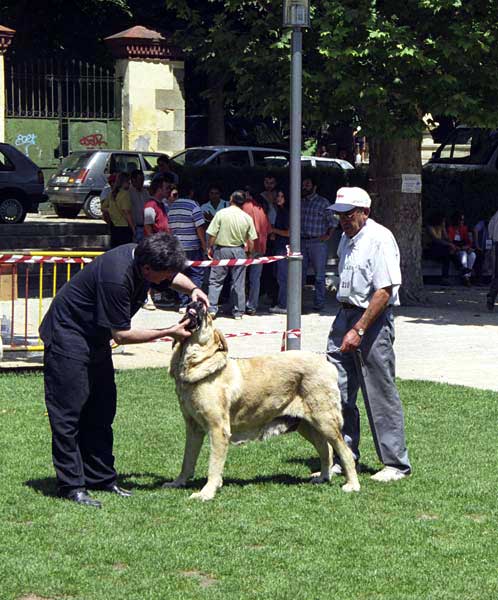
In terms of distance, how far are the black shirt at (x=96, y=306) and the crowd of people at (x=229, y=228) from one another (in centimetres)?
840

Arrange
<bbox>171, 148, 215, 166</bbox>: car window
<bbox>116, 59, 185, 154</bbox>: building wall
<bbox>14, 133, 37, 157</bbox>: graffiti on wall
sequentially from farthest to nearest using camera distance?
1. <bbox>14, 133, 37, 157</bbox>: graffiti on wall
2. <bbox>116, 59, 185, 154</bbox>: building wall
3. <bbox>171, 148, 215, 166</bbox>: car window

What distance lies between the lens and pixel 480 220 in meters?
22.7

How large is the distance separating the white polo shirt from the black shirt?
1420 millimetres

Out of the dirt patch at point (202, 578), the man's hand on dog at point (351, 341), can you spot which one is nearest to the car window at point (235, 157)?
the man's hand on dog at point (351, 341)

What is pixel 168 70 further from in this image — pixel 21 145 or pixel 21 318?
pixel 21 318

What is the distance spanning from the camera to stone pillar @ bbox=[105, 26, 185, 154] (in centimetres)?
2611

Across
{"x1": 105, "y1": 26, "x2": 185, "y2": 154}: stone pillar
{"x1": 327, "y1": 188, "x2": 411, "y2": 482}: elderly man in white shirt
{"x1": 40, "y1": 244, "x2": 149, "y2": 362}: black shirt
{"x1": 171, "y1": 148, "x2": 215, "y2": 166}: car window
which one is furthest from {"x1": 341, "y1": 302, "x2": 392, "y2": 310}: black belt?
{"x1": 105, "y1": 26, "x2": 185, "y2": 154}: stone pillar

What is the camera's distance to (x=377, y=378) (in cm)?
823

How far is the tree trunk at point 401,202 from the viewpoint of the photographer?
18.7 metres

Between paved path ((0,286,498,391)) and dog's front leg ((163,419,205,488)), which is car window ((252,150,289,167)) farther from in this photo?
dog's front leg ((163,419,205,488))

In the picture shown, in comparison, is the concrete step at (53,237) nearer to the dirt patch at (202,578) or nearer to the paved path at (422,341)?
the paved path at (422,341)

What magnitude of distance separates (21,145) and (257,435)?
21.6 m

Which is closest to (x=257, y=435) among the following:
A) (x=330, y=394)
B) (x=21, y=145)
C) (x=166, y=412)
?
(x=330, y=394)

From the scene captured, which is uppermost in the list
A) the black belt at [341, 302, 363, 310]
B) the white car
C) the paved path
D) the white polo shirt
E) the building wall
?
the building wall
